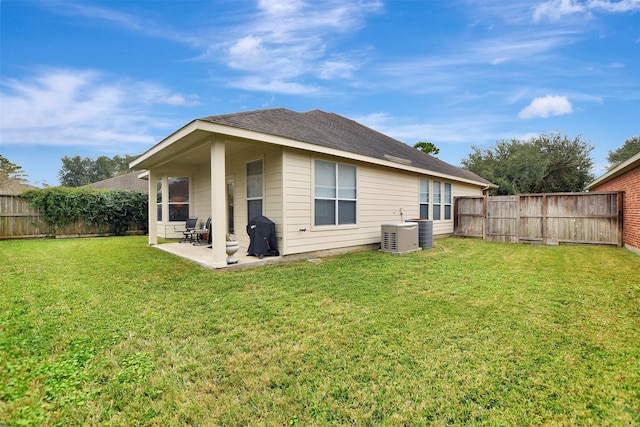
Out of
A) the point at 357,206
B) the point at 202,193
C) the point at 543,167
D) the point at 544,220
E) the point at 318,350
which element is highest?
the point at 543,167

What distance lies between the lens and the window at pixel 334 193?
6957 mm

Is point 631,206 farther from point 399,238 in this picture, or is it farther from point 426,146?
point 426,146

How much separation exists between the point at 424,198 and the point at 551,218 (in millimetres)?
4078

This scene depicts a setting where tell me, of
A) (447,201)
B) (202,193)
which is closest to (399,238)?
(447,201)

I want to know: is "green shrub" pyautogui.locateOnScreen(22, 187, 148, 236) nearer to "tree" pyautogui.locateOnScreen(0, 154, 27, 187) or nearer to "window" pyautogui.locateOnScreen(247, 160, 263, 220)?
"window" pyautogui.locateOnScreen(247, 160, 263, 220)

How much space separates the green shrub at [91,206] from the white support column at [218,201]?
9552 mm

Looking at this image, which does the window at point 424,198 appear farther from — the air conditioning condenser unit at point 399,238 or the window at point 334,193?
the window at point 334,193

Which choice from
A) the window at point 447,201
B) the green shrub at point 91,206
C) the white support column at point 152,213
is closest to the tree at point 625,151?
the window at point 447,201

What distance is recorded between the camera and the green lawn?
177 centimetres

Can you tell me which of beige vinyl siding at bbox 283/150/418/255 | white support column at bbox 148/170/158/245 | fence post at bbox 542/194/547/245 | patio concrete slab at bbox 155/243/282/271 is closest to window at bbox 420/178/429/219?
beige vinyl siding at bbox 283/150/418/255

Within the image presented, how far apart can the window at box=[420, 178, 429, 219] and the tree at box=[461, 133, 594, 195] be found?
14974 mm

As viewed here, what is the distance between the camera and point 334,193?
7.28 metres

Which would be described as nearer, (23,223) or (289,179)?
(289,179)

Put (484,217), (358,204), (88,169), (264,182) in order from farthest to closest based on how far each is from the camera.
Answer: (88,169) < (484,217) < (358,204) < (264,182)
